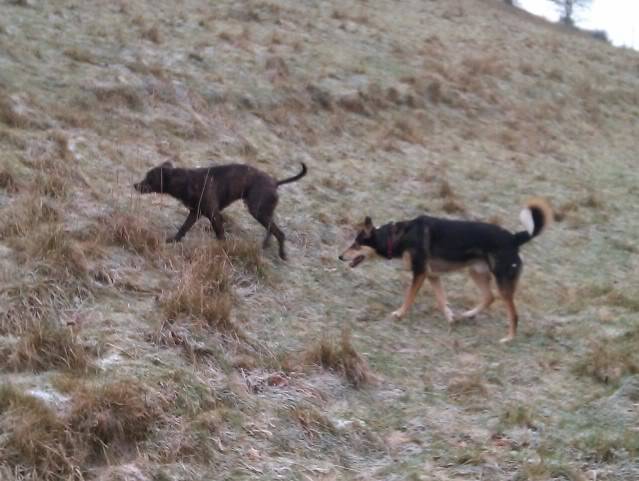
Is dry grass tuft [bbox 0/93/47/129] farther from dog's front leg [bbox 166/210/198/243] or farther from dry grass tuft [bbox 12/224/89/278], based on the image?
dry grass tuft [bbox 12/224/89/278]

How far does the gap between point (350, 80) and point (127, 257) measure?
32.9ft

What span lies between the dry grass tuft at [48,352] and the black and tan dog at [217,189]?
314 centimetres

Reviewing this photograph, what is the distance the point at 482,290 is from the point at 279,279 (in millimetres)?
2390

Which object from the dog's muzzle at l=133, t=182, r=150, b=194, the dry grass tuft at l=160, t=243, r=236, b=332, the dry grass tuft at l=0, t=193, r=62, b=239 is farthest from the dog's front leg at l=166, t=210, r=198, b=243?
the dry grass tuft at l=0, t=193, r=62, b=239

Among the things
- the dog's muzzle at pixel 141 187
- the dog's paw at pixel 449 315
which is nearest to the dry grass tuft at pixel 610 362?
the dog's paw at pixel 449 315

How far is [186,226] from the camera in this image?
27.8 ft

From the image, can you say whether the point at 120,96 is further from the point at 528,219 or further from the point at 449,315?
the point at 528,219

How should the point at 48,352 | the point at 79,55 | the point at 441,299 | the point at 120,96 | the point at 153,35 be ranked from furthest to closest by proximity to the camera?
the point at 153,35, the point at 79,55, the point at 120,96, the point at 441,299, the point at 48,352

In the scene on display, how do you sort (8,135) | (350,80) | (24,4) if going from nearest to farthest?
1. (8,135)
2. (24,4)
3. (350,80)

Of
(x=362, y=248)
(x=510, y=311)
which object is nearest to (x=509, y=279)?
(x=510, y=311)

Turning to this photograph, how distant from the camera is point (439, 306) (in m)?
8.69

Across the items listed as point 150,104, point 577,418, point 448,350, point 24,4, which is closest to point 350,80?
point 150,104

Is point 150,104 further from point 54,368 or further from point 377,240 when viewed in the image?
point 54,368

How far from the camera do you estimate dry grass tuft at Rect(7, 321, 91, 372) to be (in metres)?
5.38
